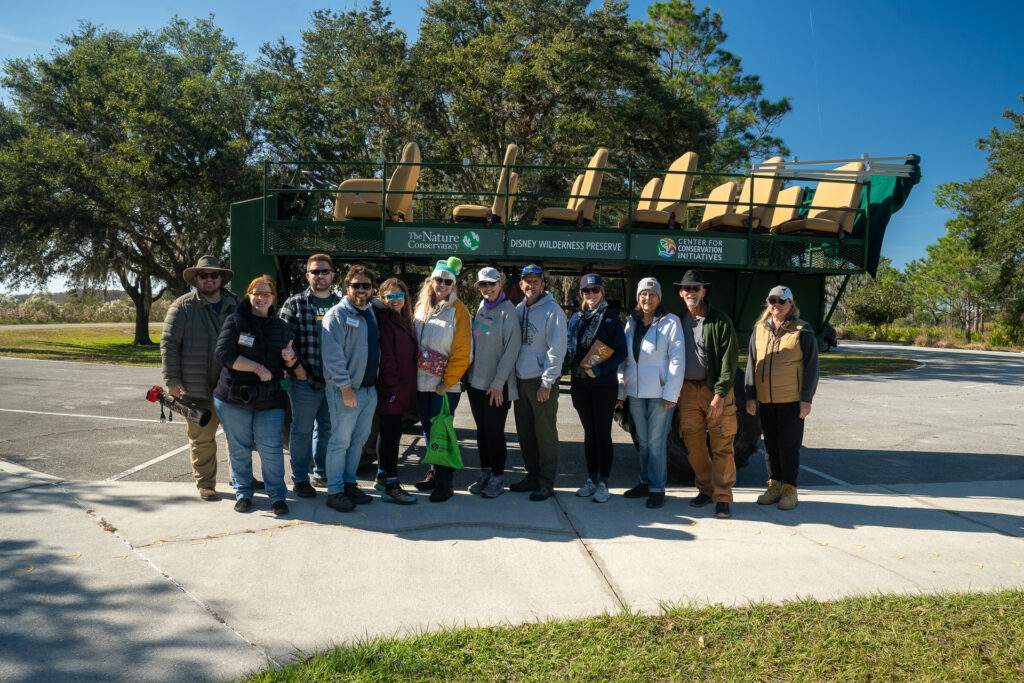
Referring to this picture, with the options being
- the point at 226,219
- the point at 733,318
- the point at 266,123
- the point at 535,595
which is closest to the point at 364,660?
the point at 535,595

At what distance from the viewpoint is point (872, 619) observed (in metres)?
3.09

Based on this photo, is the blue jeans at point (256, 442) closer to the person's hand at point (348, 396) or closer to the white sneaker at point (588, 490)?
the person's hand at point (348, 396)

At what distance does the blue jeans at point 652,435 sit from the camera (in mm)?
4801

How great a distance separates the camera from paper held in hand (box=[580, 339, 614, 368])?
4754 mm

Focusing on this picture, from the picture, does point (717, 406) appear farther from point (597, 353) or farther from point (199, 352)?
point (199, 352)

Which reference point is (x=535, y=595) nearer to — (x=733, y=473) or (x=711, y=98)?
(x=733, y=473)

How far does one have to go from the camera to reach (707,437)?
16.2 ft

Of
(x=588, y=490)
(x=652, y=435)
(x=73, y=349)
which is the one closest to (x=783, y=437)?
(x=652, y=435)

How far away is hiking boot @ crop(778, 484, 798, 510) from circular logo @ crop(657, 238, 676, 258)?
2.20 metres

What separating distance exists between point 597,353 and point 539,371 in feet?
1.57

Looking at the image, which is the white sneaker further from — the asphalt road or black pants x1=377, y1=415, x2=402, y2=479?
black pants x1=377, y1=415, x2=402, y2=479

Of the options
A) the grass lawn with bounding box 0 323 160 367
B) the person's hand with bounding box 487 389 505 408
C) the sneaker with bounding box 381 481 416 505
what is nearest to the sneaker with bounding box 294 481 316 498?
the sneaker with bounding box 381 481 416 505

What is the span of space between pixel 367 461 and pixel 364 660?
122 inches

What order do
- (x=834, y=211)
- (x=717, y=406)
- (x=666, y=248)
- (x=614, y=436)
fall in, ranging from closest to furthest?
1. (x=717, y=406)
2. (x=666, y=248)
3. (x=834, y=211)
4. (x=614, y=436)
